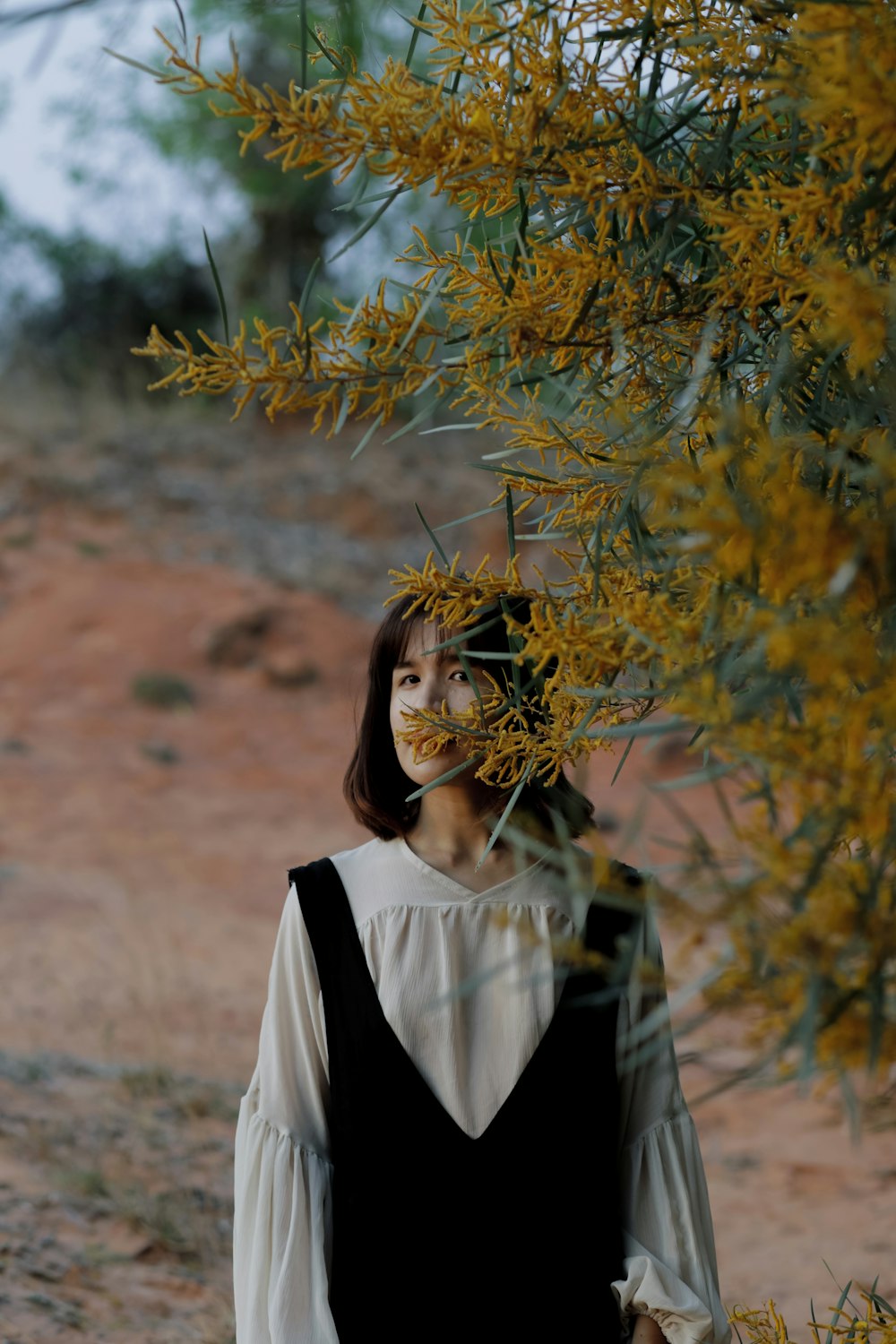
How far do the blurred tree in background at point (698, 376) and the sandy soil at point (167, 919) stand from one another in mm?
86

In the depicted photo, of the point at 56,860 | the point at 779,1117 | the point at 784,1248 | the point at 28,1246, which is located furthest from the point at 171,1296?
the point at 56,860

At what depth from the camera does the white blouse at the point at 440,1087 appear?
4.75ft

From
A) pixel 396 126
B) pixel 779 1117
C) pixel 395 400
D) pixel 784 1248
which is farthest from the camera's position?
pixel 779 1117

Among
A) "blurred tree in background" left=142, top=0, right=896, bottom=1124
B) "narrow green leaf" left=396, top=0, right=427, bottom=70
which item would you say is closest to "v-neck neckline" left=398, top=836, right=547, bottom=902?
"blurred tree in background" left=142, top=0, right=896, bottom=1124

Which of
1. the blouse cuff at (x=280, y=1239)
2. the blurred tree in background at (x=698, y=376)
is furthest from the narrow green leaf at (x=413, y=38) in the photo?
the blouse cuff at (x=280, y=1239)

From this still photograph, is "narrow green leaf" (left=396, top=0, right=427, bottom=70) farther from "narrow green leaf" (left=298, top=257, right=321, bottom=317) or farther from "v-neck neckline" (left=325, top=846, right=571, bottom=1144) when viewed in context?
"v-neck neckline" (left=325, top=846, right=571, bottom=1144)

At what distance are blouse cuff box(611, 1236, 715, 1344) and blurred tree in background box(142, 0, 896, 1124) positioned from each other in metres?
0.63

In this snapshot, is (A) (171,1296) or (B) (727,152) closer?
(B) (727,152)

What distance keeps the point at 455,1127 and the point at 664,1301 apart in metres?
0.29

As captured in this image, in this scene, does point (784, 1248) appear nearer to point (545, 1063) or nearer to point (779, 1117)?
point (779, 1117)

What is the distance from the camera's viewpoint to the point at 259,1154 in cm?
150

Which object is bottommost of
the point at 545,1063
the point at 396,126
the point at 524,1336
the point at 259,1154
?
the point at 524,1336

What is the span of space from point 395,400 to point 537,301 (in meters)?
0.15

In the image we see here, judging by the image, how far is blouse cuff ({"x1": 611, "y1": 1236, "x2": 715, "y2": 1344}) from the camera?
142 cm
